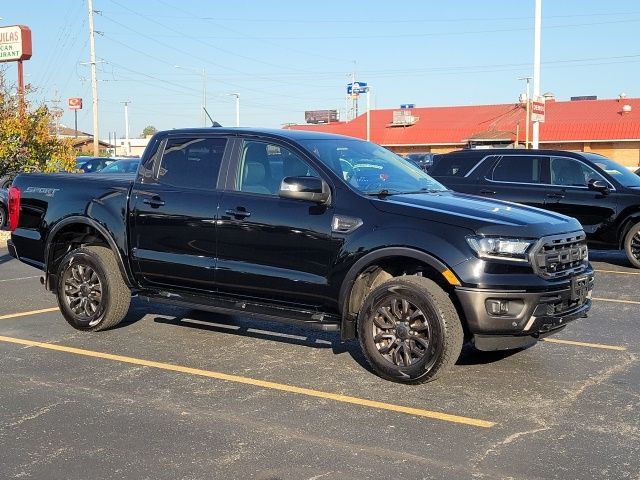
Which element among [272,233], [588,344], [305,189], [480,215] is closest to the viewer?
[480,215]

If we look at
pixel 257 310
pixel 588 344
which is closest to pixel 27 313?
pixel 257 310

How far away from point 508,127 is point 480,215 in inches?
1823

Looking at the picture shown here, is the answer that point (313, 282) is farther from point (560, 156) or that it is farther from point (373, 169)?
point (560, 156)

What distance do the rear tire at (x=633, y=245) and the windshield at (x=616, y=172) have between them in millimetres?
766

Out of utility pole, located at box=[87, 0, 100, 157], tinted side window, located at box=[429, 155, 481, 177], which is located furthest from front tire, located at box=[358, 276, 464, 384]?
utility pole, located at box=[87, 0, 100, 157]

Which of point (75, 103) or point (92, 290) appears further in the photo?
point (75, 103)

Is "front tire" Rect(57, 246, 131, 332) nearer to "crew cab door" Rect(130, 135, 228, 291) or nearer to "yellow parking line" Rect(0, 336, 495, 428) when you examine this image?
"crew cab door" Rect(130, 135, 228, 291)

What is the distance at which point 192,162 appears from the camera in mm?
6938

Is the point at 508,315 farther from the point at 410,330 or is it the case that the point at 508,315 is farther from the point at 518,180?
the point at 518,180

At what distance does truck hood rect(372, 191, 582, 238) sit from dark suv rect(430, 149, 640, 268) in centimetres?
623

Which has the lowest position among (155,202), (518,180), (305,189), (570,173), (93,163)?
(155,202)

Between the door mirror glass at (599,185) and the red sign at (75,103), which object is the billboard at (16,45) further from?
the red sign at (75,103)

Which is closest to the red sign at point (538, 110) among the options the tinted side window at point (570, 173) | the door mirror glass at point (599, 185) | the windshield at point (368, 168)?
the tinted side window at point (570, 173)

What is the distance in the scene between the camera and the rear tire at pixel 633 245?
11.8m
